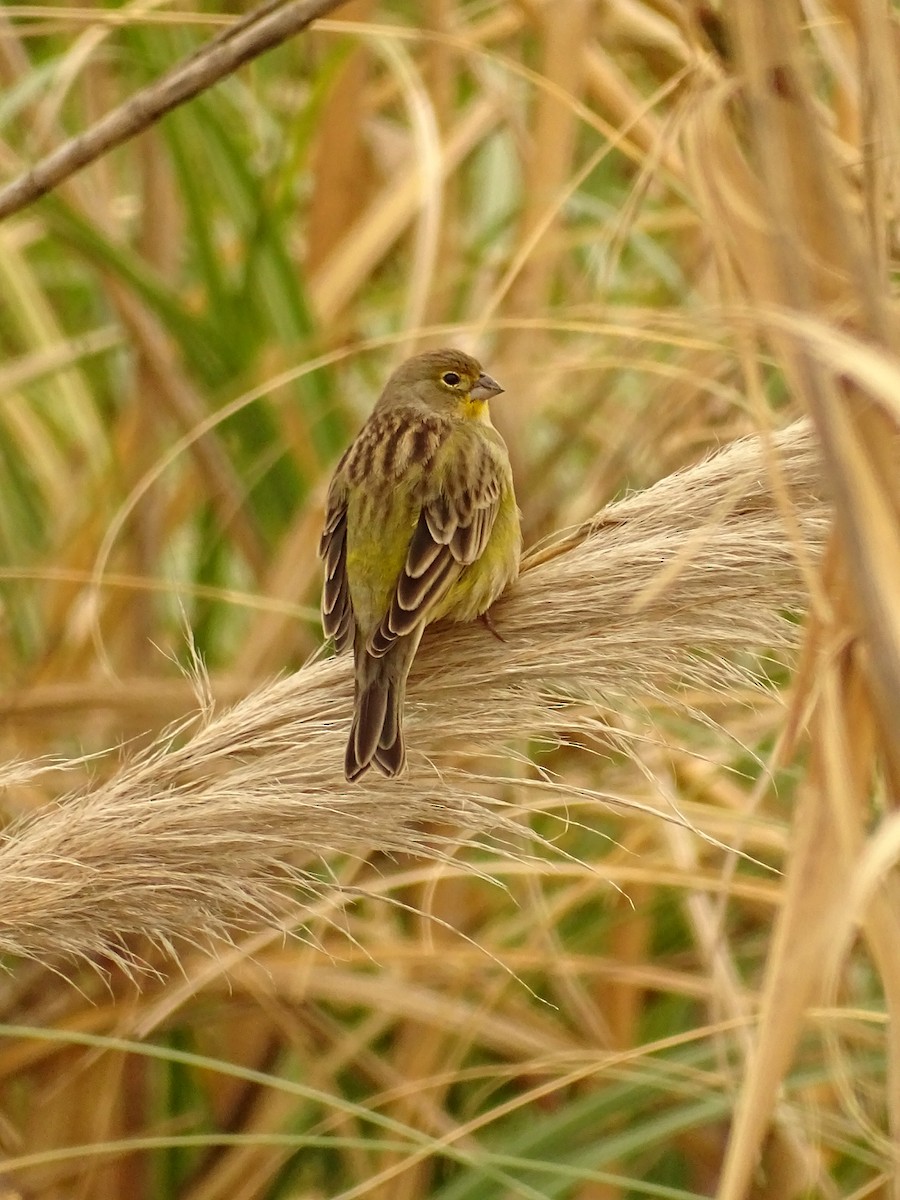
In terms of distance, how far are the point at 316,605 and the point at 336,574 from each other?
0.57 metres

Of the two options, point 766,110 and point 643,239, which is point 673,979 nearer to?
point 643,239

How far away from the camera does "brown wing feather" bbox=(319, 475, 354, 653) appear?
8.08 feet

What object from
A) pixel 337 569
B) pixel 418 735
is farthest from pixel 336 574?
pixel 418 735

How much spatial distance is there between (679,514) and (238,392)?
148 centimetres

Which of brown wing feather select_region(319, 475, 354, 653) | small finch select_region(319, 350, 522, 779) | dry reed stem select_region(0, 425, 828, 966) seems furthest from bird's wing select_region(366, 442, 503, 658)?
dry reed stem select_region(0, 425, 828, 966)

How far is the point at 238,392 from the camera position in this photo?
310 cm

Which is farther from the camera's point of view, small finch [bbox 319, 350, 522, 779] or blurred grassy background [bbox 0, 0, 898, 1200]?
blurred grassy background [bbox 0, 0, 898, 1200]

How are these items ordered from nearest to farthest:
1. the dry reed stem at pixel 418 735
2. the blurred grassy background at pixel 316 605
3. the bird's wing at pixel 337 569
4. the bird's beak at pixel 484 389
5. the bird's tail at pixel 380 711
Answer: the dry reed stem at pixel 418 735
the bird's tail at pixel 380 711
the bird's wing at pixel 337 569
the blurred grassy background at pixel 316 605
the bird's beak at pixel 484 389

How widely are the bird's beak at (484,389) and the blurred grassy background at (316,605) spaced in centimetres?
3

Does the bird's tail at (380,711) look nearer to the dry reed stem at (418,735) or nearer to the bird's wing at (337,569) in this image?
the dry reed stem at (418,735)

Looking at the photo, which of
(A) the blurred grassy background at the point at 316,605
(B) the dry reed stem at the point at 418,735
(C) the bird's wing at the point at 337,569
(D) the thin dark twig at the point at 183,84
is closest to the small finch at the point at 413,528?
(C) the bird's wing at the point at 337,569

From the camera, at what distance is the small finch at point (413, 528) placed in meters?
2.34

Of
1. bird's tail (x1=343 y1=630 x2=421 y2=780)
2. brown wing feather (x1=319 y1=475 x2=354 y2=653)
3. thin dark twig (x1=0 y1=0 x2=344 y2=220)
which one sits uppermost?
thin dark twig (x1=0 y1=0 x2=344 y2=220)

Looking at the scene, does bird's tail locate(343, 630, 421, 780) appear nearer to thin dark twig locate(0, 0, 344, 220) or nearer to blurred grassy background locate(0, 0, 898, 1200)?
blurred grassy background locate(0, 0, 898, 1200)
